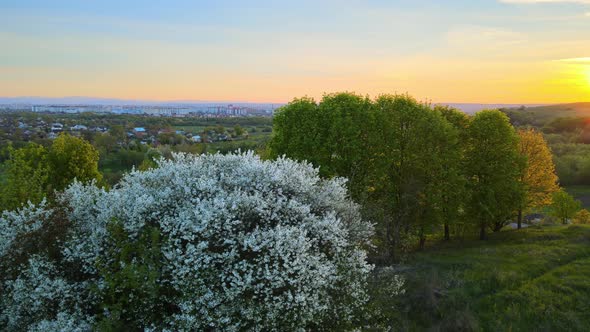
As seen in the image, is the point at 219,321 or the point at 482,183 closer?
the point at 219,321

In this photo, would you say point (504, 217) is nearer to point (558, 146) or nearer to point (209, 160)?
point (209, 160)

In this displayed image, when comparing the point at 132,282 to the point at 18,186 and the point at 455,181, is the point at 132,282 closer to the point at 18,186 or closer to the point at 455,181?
the point at 18,186

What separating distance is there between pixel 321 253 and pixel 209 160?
280 inches

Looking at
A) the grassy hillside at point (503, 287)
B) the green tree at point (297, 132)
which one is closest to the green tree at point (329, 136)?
the green tree at point (297, 132)

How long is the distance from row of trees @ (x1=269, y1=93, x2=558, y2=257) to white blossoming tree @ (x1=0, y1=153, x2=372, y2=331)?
1327cm

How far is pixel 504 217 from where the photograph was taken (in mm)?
36750

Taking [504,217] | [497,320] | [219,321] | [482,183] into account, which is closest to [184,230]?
[219,321]

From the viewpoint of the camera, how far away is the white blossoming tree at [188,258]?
12500 millimetres

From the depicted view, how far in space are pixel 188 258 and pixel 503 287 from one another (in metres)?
19.3

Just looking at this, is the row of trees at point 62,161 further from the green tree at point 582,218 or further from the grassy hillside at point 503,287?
the green tree at point 582,218

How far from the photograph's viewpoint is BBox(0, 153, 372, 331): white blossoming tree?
41.0 feet

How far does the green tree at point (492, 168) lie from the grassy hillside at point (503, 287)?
331 centimetres

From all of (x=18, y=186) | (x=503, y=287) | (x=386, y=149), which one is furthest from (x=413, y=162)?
(x=18, y=186)

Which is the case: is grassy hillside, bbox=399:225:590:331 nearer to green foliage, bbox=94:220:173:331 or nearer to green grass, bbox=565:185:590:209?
green foliage, bbox=94:220:173:331
